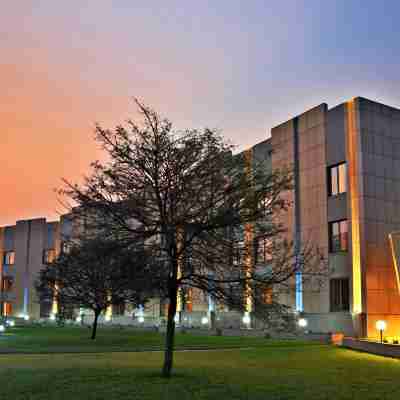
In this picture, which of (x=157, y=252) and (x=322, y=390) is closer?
(x=322, y=390)

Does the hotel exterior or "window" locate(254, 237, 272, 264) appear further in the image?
the hotel exterior

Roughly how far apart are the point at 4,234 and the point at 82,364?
2943 inches

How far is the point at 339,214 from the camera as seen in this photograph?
36.6 m

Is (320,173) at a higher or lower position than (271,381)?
higher

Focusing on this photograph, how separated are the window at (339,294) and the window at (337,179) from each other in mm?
5647

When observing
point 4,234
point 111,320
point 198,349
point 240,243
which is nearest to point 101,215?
point 240,243

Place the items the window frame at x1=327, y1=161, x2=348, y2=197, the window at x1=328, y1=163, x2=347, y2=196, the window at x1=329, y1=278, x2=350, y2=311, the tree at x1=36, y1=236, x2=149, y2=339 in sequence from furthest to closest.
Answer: the window at x1=328, y1=163, x2=347, y2=196, the window frame at x1=327, y1=161, x2=348, y2=197, the window at x1=329, y1=278, x2=350, y2=311, the tree at x1=36, y1=236, x2=149, y2=339

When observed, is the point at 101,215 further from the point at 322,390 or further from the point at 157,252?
the point at 322,390

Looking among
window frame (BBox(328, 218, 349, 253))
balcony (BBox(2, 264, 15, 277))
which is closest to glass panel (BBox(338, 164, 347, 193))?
window frame (BBox(328, 218, 349, 253))

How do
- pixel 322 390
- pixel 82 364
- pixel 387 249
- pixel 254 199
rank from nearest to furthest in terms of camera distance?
pixel 322 390, pixel 254 199, pixel 82 364, pixel 387 249

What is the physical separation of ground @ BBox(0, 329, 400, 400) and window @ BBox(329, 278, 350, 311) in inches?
395

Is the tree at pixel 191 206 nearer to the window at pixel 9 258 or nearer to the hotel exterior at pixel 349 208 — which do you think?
the hotel exterior at pixel 349 208

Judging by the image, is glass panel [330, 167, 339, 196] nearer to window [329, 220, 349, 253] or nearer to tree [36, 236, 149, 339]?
window [329, 220, 349, 253]

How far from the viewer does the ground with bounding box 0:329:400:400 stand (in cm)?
1377
